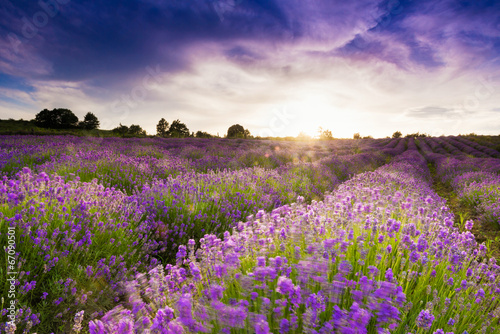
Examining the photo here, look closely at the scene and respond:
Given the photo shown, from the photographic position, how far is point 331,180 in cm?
780

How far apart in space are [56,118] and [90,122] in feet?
15.3

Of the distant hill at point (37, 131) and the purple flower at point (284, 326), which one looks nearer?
the purple flower at point (284, 326)

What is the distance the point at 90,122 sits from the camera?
45.0 meters

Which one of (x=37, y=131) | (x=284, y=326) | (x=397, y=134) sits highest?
(x=397, y=134)

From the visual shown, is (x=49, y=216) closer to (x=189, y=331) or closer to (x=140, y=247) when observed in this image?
(x=140, y=247)

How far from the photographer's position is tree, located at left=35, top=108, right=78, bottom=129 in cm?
4162

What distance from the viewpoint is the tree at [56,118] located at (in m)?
41.6

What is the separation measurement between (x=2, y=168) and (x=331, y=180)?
7867mm

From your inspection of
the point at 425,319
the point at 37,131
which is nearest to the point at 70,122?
the point at 37,131

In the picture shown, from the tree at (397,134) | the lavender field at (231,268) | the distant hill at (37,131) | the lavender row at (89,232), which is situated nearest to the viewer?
the lavender field at (231,268)

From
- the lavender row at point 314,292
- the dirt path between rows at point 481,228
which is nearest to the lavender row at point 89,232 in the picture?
the lavender row at point 314,292

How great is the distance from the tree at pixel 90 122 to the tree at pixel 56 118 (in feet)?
5.19

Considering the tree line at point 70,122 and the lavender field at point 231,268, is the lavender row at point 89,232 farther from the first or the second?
the tree line at point 70,122

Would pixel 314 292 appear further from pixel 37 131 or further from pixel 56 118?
pixel 56 118
